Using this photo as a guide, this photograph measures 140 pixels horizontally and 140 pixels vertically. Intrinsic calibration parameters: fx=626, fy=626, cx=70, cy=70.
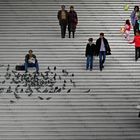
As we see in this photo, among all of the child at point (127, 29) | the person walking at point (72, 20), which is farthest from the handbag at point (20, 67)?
the child at point (127, 29)

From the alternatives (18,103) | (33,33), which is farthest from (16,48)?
(18,103)

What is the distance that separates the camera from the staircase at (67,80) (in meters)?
20.8

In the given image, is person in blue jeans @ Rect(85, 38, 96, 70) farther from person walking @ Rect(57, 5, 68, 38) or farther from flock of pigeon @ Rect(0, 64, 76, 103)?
person walking @ Rect(57, 5, 68, 38)

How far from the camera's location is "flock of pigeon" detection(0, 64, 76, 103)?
73.3ft

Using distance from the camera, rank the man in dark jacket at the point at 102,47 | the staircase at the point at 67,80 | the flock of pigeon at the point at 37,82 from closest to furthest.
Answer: the staircase at the point at 67,80 < the flock of pigeon at the point at 37,82 < the man in dark jacket at the point at 102,47

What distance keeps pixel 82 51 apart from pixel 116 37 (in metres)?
1.75

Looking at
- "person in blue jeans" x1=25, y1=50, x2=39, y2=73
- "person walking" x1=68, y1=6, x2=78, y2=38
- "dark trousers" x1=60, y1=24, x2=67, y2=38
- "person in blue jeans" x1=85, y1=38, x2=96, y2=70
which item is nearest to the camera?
"person in blue jeans" x1=25, y1=50, x2=39, y2=73

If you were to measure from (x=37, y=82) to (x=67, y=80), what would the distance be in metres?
1.10

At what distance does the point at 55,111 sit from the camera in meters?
21.4

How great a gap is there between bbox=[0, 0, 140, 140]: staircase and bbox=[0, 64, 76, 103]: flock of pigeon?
1.4 inches

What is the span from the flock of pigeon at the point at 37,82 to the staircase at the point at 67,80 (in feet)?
0.12

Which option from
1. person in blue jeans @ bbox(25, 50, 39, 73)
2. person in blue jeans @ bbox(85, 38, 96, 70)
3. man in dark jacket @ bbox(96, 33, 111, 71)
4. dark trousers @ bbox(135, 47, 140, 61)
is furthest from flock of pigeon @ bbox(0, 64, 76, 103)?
dark trousers @ bbox(135, 47, 140, 61)

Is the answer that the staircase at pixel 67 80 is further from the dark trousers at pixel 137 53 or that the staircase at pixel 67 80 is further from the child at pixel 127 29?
the child at pixel 127 29

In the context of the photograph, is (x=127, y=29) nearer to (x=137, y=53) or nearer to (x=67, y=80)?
(x=137, y=53)
